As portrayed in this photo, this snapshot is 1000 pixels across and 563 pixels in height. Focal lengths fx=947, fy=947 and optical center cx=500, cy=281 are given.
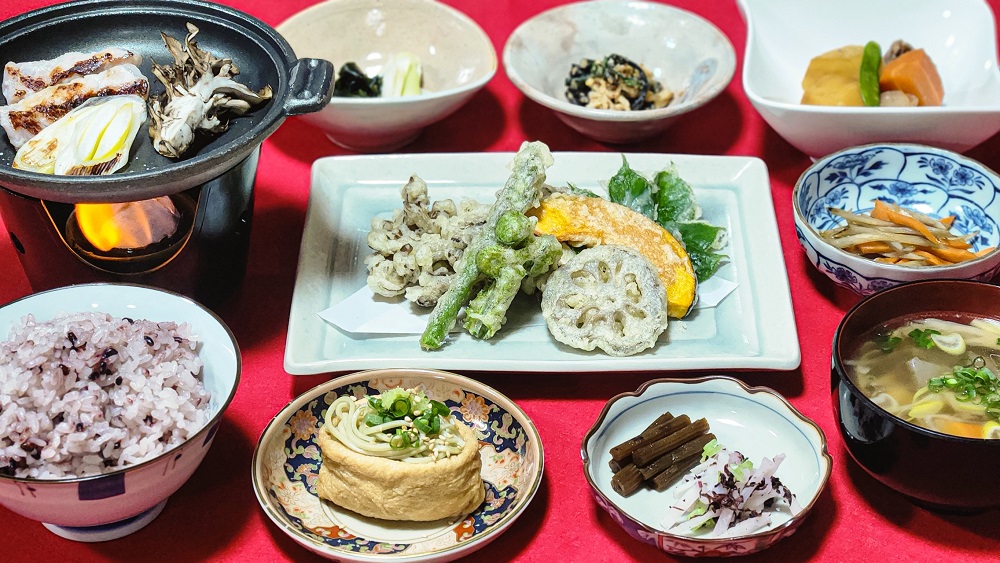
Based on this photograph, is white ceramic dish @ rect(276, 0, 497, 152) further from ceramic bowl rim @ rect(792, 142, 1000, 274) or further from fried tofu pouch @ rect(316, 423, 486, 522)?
fried tofu pouch @ rect(316, 423, 486, 522)

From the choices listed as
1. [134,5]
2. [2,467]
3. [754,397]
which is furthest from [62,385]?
[754,397]

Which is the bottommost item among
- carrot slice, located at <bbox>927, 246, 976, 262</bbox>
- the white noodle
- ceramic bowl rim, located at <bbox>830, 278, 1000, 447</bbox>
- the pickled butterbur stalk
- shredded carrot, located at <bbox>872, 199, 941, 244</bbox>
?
carrot slice, located at <bbox>927, 246, 976, 262</bbox>

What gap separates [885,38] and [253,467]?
9.80 feet

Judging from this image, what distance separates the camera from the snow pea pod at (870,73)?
331cm

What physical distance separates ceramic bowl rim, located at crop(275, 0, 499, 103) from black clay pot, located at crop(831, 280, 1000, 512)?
1.55 metres

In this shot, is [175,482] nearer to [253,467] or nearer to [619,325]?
[253,467]

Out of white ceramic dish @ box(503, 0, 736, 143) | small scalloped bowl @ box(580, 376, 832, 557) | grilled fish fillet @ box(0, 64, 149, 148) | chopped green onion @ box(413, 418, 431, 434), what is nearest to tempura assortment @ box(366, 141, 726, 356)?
A: small scalloped bowl @ box(580, 376, 832, 557)

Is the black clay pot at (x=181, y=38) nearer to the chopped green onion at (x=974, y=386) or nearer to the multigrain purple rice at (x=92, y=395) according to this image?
the multigrain purple rice at (x=92, y=395)

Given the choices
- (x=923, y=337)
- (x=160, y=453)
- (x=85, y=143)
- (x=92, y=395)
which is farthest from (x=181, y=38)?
(x=923, y=337)

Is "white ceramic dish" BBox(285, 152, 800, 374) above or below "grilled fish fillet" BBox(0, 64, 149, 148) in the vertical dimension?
below

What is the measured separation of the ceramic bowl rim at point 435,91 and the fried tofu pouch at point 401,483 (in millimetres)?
1222

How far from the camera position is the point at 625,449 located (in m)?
2.21

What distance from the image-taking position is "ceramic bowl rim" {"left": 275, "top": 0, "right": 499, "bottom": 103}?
10.2 feet

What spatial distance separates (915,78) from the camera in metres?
3.31
